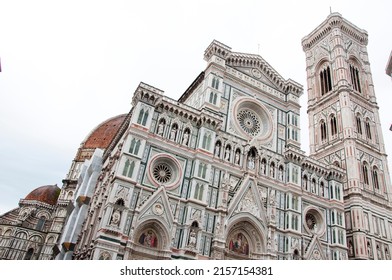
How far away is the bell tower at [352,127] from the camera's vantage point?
3259 centimetres

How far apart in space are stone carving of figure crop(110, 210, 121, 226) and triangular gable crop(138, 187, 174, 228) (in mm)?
1412

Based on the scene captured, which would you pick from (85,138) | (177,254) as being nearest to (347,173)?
(177,254)

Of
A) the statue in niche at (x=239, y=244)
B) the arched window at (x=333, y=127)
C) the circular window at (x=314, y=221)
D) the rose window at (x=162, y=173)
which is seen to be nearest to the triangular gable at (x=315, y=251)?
the circular window at (x=314, y=221)

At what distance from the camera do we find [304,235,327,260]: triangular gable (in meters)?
26.5

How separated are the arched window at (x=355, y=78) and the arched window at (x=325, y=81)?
2.72 meters

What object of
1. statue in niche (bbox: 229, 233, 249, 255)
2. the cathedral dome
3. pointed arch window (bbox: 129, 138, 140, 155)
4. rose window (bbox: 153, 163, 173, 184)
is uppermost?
the cathedral dome

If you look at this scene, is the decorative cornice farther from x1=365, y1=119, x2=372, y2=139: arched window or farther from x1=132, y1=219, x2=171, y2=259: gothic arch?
x1=132, y1=219, x2=171, y2=259: gothic arch

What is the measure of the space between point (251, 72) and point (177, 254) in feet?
63.1

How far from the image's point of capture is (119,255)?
20.0 meters

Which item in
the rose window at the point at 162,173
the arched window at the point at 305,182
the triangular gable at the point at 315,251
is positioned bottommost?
the triangular gable at the point at 315,251

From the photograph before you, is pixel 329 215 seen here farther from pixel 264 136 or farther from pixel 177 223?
pixel 177 223

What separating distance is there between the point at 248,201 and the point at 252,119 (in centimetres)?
868

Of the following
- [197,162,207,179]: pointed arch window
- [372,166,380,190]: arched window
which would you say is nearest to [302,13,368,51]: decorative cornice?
[372,166,380,190]: arched window

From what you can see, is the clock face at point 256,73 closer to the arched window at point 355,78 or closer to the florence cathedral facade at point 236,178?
the florence cathedral facade at point 236,178
